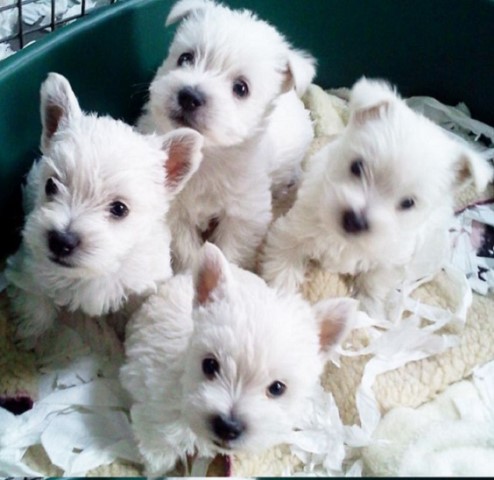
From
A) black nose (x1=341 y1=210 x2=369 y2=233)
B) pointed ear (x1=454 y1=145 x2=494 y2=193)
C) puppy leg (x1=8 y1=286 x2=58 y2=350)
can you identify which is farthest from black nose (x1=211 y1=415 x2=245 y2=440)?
pointed ear (x1=454 y1=145 x2=494 y2=193)

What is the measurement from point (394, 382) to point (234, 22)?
1.24 metres

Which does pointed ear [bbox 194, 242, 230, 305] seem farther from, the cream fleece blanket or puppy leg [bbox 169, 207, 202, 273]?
puppy leg [bbox 169, 207, 202, 273]

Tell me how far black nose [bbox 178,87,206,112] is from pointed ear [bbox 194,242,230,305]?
51 centimetres

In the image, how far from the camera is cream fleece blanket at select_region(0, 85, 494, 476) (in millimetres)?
2064

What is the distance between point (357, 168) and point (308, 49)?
1.22 meters

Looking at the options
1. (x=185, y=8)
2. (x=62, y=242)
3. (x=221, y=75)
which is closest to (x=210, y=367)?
(x=62, y=242)

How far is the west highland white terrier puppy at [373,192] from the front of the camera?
2.14 meters

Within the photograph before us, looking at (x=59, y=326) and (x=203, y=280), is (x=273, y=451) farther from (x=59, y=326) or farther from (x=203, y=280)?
(x=59, y=326)

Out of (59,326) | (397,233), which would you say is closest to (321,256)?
(397,233)

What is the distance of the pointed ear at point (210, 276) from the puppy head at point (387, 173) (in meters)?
0.48

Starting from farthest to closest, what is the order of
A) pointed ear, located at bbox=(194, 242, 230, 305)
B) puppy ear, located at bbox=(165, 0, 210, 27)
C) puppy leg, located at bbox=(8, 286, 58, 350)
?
puppy ear, located at bbox=(165, 0, 210, 27), puppy leg, located at bbox=(8, 286, 58, 350), pointed ear, located at bbox=(194, 242, 230, 305)

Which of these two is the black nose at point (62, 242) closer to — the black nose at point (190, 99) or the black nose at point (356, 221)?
the black nose at point (190, 99)

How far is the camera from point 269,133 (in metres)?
2.68

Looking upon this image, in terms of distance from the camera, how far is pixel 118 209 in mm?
1993
